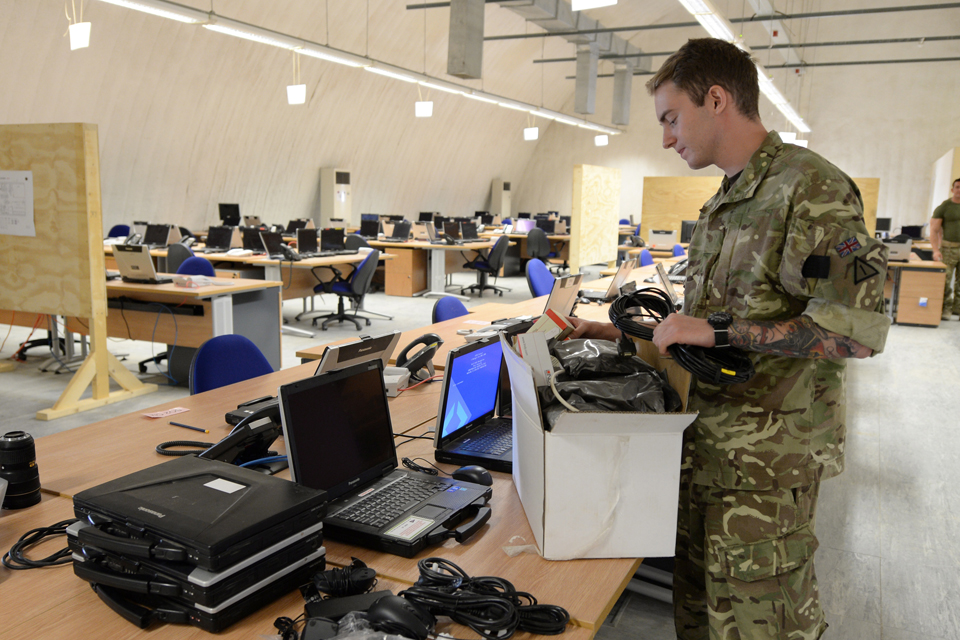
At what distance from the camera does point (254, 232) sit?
8.48m

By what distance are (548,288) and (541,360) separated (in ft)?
15.4

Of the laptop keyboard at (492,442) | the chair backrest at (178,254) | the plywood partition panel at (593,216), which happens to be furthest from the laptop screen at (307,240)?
the laptop keyboard at (492,442)

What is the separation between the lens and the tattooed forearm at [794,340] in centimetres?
133

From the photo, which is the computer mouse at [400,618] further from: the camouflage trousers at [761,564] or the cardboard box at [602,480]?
the camouflage trousers at [761,564]

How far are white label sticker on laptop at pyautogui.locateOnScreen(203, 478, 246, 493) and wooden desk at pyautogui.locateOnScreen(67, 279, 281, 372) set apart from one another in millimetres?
4013

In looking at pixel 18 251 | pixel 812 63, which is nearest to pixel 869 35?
pixel 812 63

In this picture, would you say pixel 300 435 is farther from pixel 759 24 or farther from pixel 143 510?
pixel 759 24

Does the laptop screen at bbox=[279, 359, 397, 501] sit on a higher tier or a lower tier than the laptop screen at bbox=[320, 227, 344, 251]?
lower

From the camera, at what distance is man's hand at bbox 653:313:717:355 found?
1338 millimetres

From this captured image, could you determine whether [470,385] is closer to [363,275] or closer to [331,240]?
[363,275]

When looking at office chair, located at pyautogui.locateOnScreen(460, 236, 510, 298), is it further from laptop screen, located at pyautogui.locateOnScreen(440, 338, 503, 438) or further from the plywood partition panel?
laptop screen, located at pyautogui.locateOnScreen(440, 338, 503, 438)

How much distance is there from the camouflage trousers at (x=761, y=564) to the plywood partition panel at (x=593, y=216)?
249 inches

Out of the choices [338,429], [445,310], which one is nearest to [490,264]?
[445,310]

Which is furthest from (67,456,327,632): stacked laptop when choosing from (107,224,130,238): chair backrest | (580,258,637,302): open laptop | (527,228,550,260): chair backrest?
(527,228,550,260): chair backrest
